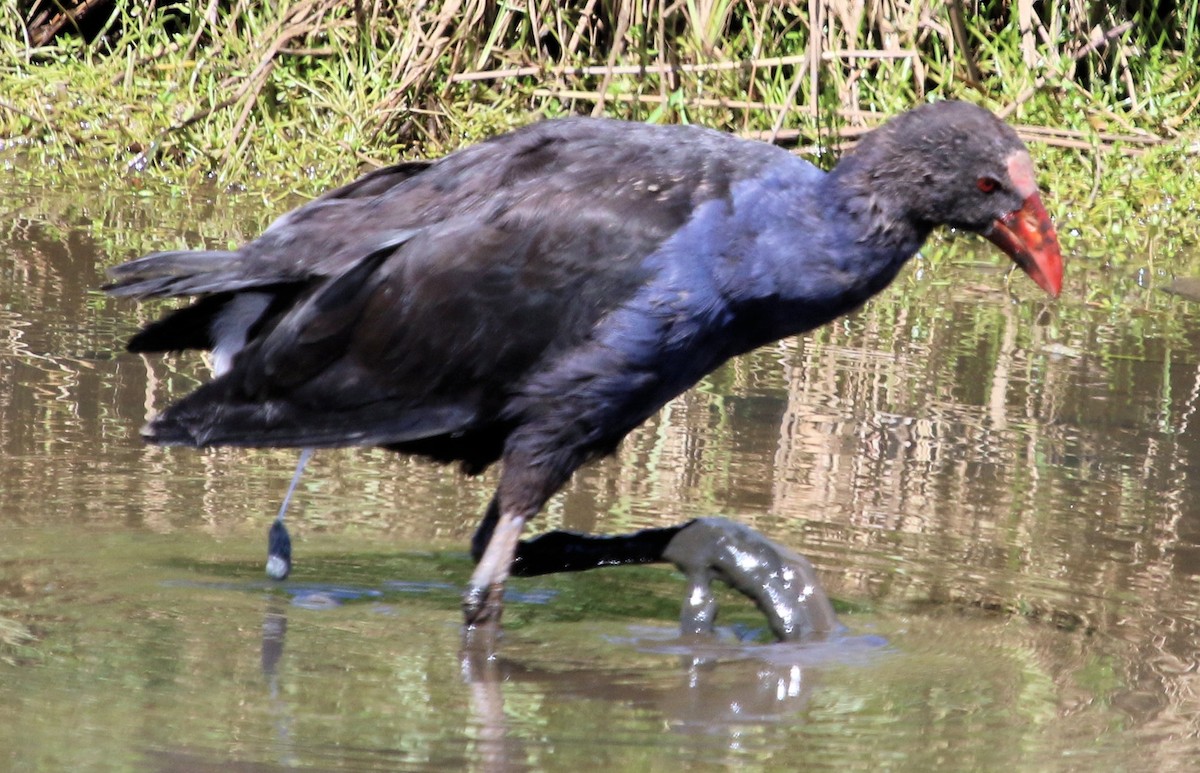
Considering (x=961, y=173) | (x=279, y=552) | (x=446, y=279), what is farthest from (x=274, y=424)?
(x=961, y=173)

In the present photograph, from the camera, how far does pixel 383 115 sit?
26.1ft

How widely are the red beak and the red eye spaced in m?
0.07

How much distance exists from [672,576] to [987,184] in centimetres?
118

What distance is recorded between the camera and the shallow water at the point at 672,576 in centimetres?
306

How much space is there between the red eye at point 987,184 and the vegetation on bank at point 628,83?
3.90m

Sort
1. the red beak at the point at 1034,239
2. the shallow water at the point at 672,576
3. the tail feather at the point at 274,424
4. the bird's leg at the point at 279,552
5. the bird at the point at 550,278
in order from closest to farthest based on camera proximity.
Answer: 1. the shallow water at the point at 672,576
2. the bird at the point at 550,278
3. the red beak at the point at 1034,239
4. the tail feather at the point at 274,424
5. the bird's leg at the point at 279,552

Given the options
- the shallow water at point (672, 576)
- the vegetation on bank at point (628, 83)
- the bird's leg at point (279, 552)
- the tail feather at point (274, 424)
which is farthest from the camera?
the vegetation on bank at point (628, 83)

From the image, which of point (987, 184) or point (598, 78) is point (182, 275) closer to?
point (987, 184)

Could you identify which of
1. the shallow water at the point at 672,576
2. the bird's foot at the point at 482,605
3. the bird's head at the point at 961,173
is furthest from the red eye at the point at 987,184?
the bird's foot at the point at 482,605

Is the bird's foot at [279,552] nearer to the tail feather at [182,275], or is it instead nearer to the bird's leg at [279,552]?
the bird's leg at [279,552]

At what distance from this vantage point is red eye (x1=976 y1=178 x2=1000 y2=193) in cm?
361

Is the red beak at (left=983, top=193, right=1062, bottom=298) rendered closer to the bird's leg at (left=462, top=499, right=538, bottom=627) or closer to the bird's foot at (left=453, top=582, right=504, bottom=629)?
the bird's leg at (left=462, top=499, right=538, bottom=627)

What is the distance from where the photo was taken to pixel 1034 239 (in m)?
3.68

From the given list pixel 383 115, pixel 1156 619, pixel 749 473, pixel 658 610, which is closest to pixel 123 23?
pixel 383 115
